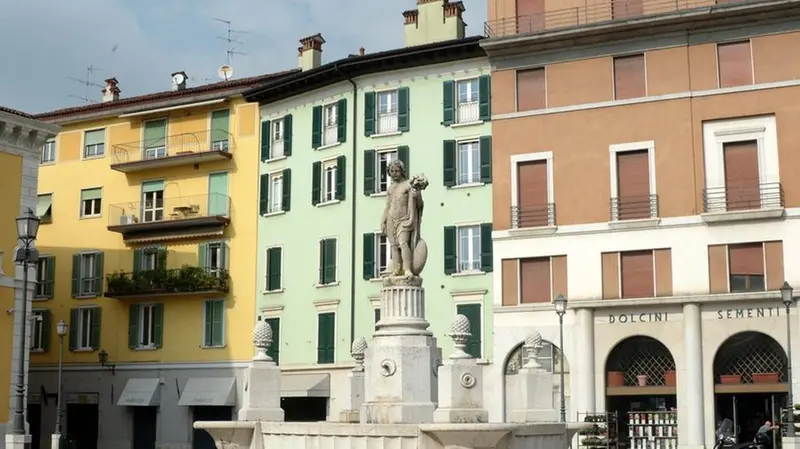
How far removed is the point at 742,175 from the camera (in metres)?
37.1

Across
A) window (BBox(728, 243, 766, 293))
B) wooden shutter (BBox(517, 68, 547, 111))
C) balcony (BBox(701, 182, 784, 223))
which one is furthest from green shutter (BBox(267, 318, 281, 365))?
window (BBox(728, 243, 766, 293))

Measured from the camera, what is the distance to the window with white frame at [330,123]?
45031mm

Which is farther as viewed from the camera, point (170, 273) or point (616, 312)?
point (170, 273)

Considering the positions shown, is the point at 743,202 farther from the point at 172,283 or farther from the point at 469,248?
the point at 172,283

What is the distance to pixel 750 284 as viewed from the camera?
36438 millimetres

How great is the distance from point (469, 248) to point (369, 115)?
663 centimetres

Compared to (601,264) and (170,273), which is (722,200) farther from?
(170,273)

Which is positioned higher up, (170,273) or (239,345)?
(170,273)

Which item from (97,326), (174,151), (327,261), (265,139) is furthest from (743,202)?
(97,326)

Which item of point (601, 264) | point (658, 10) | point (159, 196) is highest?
point (658, 10)

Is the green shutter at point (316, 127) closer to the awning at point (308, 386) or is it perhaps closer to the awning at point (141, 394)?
the awning at point (308, 386)

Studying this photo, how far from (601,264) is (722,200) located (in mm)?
4372

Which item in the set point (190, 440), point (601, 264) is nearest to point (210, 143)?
point (190, 440)

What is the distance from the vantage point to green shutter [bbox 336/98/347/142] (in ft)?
145
